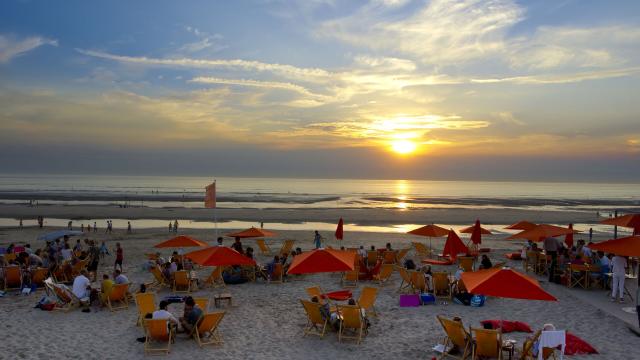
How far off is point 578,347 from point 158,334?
761 cm

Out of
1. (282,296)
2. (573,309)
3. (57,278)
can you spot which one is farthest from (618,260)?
(57,278)

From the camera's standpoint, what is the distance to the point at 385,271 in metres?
13.1

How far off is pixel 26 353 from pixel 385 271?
351 inches

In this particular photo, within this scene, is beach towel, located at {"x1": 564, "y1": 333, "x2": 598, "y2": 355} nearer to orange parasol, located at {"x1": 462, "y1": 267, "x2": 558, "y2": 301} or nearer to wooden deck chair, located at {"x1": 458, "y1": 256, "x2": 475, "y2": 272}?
orange parasol, located at {"x1": 462, "y1": 267, "x2": 558, "y2": 301}

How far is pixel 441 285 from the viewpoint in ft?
37.9

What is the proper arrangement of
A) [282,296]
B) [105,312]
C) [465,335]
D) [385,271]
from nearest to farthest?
1. [465,335]
2. [105,312]
3. [282,296]
4. [385,271]

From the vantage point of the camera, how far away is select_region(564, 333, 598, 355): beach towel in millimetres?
7748

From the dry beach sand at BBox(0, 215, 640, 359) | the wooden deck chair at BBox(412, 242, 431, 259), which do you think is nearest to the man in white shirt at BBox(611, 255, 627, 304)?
the dry beach sand at BBox(0, 215, 640, 359)

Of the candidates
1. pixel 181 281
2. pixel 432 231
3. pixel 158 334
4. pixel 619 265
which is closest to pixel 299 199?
pixel 432 231

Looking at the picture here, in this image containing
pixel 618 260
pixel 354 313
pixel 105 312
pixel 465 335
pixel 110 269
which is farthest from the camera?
pixel 110 269

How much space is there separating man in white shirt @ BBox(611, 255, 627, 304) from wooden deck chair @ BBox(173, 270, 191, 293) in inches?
439

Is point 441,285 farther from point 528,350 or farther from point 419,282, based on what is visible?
point 528,350

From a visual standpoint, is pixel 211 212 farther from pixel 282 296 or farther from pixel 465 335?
pixel 465 335

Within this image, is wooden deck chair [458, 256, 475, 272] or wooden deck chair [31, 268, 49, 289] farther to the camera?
wooden deck chair [458, 256, 475, 272]
